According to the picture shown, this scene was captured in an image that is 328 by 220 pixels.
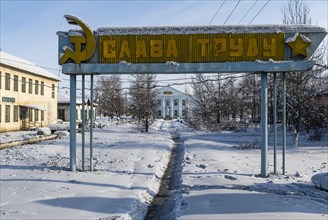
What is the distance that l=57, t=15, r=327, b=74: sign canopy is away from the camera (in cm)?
1309

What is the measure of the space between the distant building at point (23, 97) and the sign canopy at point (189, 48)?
25269mm

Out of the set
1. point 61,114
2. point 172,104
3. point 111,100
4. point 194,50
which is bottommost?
point 61,114

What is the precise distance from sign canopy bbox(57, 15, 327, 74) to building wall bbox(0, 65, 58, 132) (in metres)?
25.3

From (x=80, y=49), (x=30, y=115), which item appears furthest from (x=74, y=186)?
(x=30, y=115)

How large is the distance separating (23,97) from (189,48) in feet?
105

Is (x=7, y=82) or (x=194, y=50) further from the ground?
(x=7, y=82)

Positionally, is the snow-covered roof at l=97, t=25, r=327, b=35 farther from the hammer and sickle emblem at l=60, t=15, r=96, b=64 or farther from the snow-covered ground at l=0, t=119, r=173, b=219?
the snow-covered ground at l=0, t=119, r=173, b=219

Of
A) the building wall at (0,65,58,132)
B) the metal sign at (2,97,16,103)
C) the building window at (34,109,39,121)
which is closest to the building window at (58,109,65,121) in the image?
the building wall at (0,65,58,132)

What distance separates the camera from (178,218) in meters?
7.70

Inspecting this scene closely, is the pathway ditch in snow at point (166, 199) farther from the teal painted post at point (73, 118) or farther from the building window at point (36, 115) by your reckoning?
the building window at point (36, 115)

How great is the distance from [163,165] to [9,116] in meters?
26.1

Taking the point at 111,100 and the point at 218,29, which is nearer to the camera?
the point at 218,29

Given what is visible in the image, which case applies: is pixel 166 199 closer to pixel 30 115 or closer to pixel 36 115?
pixel 30 115

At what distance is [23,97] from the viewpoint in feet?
136
